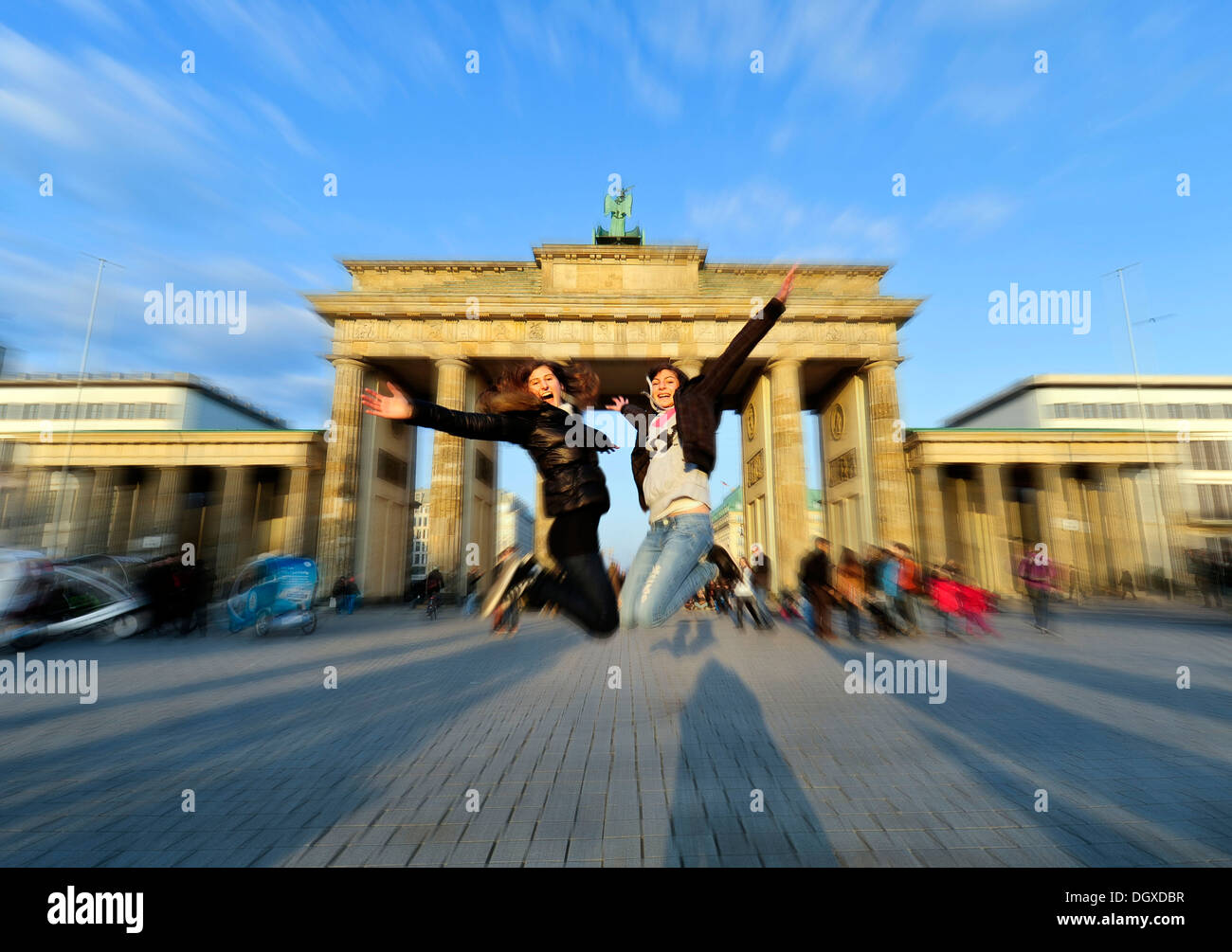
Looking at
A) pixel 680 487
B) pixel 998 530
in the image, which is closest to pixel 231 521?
pixel 680 487

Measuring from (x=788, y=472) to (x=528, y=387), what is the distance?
27.5 metres

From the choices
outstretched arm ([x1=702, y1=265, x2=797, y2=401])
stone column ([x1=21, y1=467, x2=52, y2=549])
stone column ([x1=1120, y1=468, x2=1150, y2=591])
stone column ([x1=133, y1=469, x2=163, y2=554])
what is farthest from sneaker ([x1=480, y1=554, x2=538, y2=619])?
stone column ([x1=1120, y1=468, x2=1150, y2=591])

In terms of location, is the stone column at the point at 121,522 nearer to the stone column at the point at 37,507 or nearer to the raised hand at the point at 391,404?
the stone column at the point at 37,507

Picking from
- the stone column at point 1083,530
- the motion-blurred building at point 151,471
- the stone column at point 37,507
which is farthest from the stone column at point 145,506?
the stone column at point 1083,530

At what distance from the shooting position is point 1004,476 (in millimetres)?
36688

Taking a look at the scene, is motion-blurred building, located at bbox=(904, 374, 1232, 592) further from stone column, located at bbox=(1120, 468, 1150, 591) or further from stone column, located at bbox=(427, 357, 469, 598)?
stone column, located at bbox=(427, 357, 469, 598)

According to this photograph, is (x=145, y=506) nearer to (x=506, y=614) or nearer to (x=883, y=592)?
(x=883, y=592)

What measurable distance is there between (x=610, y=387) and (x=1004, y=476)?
25231 millimetres

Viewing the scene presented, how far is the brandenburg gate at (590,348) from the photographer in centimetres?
2966

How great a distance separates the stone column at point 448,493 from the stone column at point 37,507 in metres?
21.0

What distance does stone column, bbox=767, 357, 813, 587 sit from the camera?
2870 centimetres
